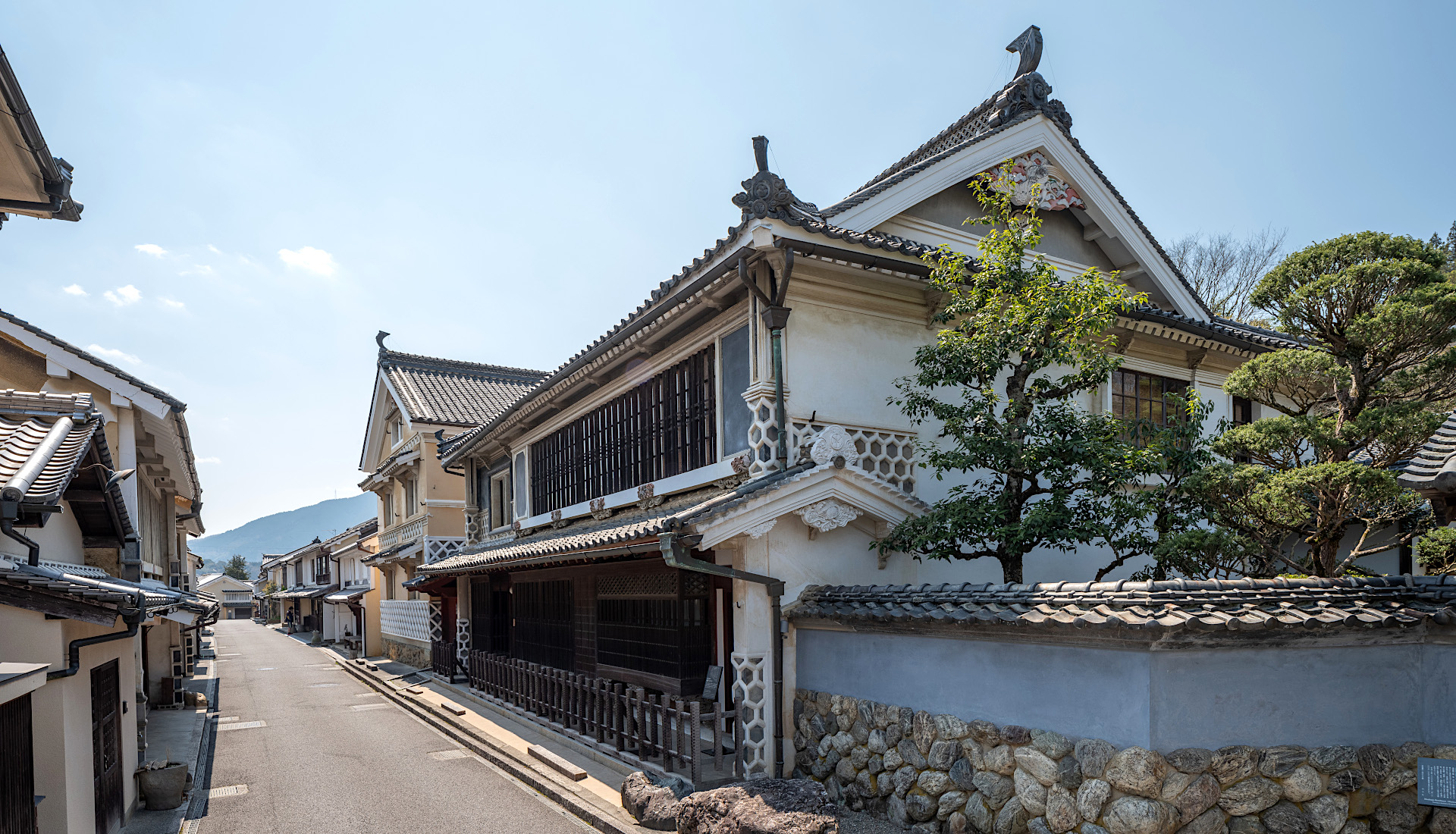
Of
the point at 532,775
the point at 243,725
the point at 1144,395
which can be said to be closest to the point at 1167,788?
the point at 532,775

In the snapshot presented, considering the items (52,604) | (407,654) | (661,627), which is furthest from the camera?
(407,654)

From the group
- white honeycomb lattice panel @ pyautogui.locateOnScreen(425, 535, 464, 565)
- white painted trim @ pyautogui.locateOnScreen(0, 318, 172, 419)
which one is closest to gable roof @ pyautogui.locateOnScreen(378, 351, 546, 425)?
white honeycomb lattice panel @ pyautogui.locateOnScreen(425, 535, 464, 565)

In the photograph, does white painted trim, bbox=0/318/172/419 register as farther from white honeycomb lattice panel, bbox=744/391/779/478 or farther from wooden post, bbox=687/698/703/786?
wooden post, bbox=687/698/703/786

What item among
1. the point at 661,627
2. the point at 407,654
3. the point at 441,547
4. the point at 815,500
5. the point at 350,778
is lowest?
the point at 407,654

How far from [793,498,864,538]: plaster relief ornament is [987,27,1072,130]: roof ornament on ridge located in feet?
24.4

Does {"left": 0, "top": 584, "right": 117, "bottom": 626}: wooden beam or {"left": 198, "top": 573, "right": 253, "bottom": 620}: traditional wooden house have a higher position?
{"left": 0, "top": 584, "right": 117, "bottom": 626}: wooden beam

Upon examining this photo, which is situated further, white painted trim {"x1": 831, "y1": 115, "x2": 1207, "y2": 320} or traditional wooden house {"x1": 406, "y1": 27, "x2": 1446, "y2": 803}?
white painted trim {"x1": 831, "y1": 115, "x2": 1207, "y2": 320}

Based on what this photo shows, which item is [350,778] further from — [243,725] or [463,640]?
[463,640]

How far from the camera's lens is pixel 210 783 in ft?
43.4

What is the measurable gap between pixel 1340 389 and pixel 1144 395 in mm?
5301

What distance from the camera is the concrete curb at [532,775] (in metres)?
10.1

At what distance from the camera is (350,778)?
43.8 feet

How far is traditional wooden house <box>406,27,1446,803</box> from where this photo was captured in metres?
10.1

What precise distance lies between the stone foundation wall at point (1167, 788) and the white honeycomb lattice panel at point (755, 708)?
2602 millimetres
